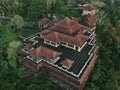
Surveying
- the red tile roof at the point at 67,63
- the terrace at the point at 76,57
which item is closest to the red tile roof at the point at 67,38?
the terrace at the point at 76,57

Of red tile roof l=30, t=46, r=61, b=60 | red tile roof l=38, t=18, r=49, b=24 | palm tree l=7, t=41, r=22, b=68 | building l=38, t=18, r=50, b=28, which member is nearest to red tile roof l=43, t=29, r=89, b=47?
red tile roof l=30, t=46, r=61, b=60

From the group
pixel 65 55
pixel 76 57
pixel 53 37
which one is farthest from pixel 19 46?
pixel 76 57

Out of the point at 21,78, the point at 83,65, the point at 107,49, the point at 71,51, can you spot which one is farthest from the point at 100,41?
the point at 21,78

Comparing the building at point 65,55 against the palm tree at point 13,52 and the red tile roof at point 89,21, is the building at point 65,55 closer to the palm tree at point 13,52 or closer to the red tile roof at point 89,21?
the palm tree at point 13,52

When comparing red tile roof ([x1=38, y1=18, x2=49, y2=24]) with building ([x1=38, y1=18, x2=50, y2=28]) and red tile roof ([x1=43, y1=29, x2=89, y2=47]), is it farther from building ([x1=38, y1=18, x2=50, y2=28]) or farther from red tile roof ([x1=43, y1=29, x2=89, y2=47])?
red tile roof ([x1=43, y1=29, x2=89, y2=47])

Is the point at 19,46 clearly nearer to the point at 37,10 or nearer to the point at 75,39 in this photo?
the point at 75,39
